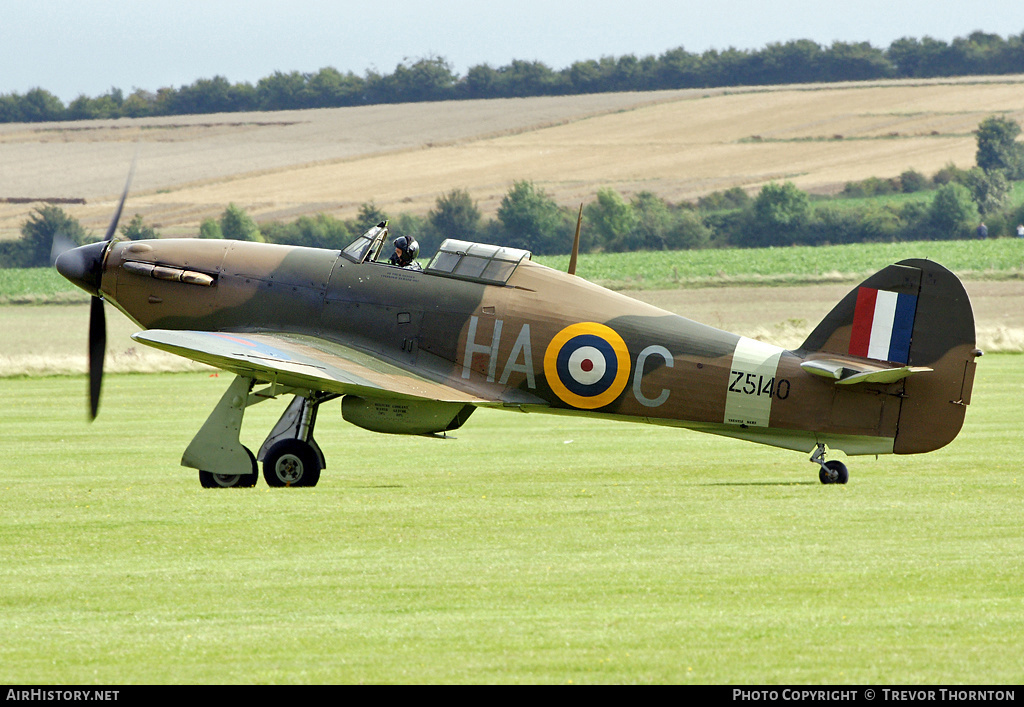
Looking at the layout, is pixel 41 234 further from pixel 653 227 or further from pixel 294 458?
pixel 294 458

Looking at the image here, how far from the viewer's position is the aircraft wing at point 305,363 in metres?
12.7

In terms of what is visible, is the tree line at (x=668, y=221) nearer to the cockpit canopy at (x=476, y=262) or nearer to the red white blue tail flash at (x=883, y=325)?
the cockpit canopy at (x=476, y=262)

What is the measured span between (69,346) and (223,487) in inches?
1121

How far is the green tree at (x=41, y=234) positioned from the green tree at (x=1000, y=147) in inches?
2195

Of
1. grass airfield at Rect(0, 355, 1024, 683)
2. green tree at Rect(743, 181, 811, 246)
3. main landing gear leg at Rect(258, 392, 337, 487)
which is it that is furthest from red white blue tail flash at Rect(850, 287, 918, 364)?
green tree at Rect(743, 181, 811, 246)

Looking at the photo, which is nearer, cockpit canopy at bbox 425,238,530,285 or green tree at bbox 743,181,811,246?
cockpit canopy at bbox 425,238,530,285

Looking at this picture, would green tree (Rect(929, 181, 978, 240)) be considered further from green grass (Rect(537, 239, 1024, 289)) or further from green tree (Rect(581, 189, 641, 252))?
green tree (Rect(581, 189, 641, 252))

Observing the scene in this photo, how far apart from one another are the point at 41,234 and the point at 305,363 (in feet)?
194

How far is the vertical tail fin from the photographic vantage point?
42.3 ft

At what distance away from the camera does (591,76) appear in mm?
110312

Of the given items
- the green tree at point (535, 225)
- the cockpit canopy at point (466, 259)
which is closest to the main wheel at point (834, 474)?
the cockpit canopy at point (466, 259)

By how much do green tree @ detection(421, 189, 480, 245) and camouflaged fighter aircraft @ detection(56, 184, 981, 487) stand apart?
5457cm
